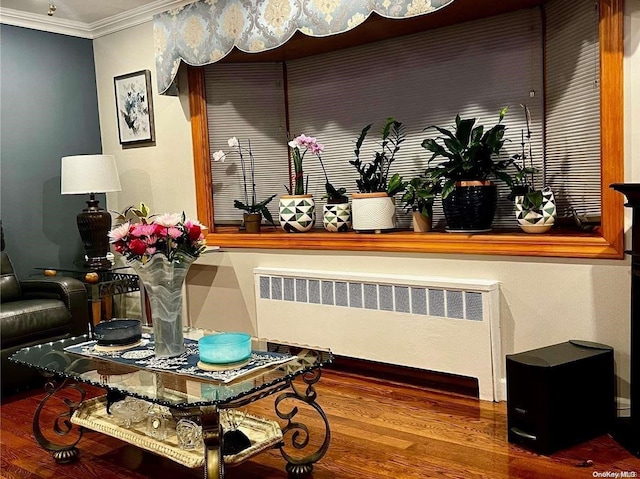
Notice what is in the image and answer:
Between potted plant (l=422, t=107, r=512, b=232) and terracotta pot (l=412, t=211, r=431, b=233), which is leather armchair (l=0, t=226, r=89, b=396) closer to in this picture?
terracotta pot (l=412, t=211, r=431, b=233)

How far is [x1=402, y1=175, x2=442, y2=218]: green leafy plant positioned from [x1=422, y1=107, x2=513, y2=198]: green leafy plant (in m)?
0.10

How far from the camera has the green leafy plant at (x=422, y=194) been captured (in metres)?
3.40

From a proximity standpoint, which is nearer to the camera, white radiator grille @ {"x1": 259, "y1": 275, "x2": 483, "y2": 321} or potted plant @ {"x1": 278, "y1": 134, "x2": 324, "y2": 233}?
white radiator grille @ {"x1": 259, "y1": 275, "x2": 483, "y2": 321}

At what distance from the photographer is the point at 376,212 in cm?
360

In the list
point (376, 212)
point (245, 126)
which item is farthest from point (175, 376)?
point (245, 126)

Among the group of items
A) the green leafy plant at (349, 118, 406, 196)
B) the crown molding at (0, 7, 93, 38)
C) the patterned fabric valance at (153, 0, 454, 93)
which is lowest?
the green leafy plant at (349, 118, 406, 196)

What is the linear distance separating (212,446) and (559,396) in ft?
4.45

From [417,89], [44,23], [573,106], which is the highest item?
[44,23]

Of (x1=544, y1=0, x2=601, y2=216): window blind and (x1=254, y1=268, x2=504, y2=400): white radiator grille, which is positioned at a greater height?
(x1=544, y1=0, x2=601, y2=216): window blind

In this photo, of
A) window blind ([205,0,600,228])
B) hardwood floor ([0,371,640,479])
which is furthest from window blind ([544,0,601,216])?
hardwood floor ([0,371,640,479])

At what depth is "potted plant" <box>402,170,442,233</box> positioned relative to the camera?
11.2 ft

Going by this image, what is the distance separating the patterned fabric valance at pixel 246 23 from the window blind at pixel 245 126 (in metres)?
0.33

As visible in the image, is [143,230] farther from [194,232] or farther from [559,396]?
[559,396]

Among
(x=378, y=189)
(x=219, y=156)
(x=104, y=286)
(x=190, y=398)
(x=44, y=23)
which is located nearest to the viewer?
(x=190, y=398)
